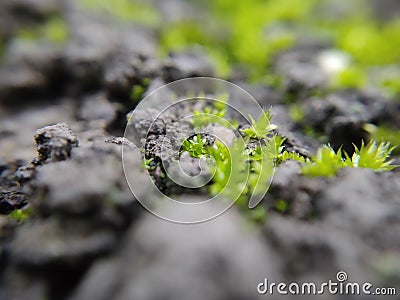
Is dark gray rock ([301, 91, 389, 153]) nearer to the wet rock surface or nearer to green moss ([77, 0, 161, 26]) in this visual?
the wet rock surface

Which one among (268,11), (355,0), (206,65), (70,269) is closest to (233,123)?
(206,65)

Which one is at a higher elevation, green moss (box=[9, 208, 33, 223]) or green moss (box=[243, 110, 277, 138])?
green moss (box=[243, 110, 277, 138])

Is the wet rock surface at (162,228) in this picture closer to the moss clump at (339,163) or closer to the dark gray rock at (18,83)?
the moss clump at (339,163)

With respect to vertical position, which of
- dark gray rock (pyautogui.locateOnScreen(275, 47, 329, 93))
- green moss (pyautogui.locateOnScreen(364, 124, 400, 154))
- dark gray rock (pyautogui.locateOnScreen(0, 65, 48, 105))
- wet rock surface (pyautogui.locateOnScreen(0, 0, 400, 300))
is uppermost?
dark gray rock (pyautogui.locateOnScreen(275, 47, 329, 93))

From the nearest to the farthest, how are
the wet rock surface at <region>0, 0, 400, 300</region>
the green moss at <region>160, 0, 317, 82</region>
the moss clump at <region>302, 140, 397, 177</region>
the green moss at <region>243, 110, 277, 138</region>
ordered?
the wet rock surface at <region>0, 0, 400, 300</region>, the moss clump at <region>302, 140, 397, 177</region>, the green moss at <region>243, 110, 277, 138</region>, the green moss at <region>160, 0, 317, 82</region>

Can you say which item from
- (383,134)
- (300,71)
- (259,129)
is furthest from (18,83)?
(383,134)

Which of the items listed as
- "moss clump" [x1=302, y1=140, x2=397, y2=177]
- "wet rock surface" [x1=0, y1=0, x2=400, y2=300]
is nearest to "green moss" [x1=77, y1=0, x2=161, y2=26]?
"wet rock surface" [x1=0, y1=0, x2=400, y2=300]

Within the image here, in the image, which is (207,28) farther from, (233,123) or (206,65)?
(233,123)

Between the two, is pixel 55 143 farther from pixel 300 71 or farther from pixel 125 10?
pixel 125 10

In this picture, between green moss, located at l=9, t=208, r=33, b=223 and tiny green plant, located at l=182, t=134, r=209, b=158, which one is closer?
green moss, located at l=9, t=208, r=33, b=223
